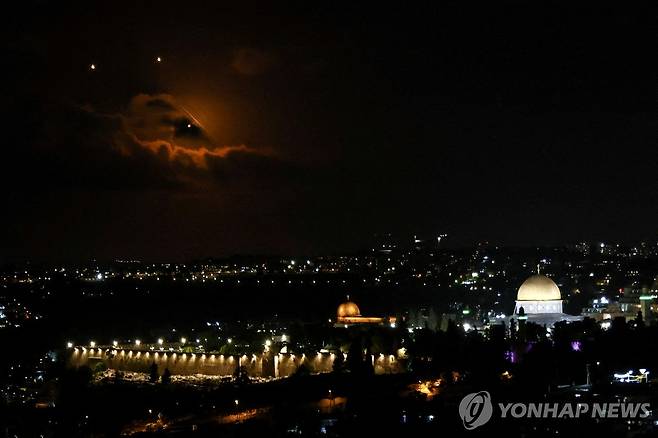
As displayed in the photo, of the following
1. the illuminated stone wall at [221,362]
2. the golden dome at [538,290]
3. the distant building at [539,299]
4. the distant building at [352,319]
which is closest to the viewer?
the illuminated stone wall at [221,362]

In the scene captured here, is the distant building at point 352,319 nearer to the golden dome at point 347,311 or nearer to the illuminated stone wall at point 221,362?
the golden dome at point 347,311

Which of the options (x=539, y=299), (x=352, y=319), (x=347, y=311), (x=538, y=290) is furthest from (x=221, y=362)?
(x=538, y=290)

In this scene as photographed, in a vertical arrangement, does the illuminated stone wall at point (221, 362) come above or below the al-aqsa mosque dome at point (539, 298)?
below

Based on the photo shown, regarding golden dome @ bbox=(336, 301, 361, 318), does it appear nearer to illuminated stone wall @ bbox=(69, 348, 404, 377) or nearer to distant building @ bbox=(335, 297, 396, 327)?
distant building @ bbox=(335, 297, 396, 327)

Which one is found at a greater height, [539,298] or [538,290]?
[538,290]

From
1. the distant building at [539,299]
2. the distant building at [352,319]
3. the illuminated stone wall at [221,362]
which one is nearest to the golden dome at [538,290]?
the distant building at [539,299]

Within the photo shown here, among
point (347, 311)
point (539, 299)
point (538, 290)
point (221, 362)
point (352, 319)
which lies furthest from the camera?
point (347, 311)

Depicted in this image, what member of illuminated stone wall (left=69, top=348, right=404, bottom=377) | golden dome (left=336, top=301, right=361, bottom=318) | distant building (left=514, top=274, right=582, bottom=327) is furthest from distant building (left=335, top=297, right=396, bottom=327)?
illuminated stone wall (left=69, top=348, right=404, bottom=377)

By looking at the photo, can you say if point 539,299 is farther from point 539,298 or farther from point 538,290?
point 538,290
